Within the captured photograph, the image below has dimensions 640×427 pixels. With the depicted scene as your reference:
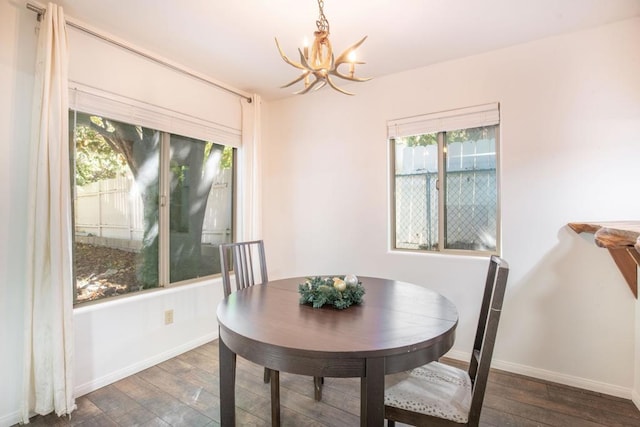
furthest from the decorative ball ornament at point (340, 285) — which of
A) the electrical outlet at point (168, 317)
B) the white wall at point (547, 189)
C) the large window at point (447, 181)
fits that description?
the electrical outlet at point (168, 317)

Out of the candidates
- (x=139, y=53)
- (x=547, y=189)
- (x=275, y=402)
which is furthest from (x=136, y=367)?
(x=547, y=189)

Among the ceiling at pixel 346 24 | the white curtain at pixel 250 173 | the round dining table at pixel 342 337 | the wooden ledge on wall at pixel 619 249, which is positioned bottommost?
the round dining table at pixel 342 337

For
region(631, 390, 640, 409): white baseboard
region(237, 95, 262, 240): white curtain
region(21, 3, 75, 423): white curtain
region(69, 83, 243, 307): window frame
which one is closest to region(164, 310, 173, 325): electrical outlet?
region(69, 83, 243, 307): window frame

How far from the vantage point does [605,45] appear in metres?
2.08

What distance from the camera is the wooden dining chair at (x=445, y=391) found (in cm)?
116

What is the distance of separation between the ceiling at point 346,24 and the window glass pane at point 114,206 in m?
0.68

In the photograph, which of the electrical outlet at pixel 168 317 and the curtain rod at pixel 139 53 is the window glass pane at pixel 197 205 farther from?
the curtain rod at pixel 139 53

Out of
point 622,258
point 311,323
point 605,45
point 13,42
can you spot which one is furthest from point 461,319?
point 13,42

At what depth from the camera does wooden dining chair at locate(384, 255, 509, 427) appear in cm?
116

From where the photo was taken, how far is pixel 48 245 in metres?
1.83

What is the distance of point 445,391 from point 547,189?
1.69 meters

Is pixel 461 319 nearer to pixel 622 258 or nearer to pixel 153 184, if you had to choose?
pixel 622 258

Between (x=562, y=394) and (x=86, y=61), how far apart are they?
149 inches

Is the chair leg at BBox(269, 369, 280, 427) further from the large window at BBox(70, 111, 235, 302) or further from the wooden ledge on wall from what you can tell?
the wooden ledge on wall
